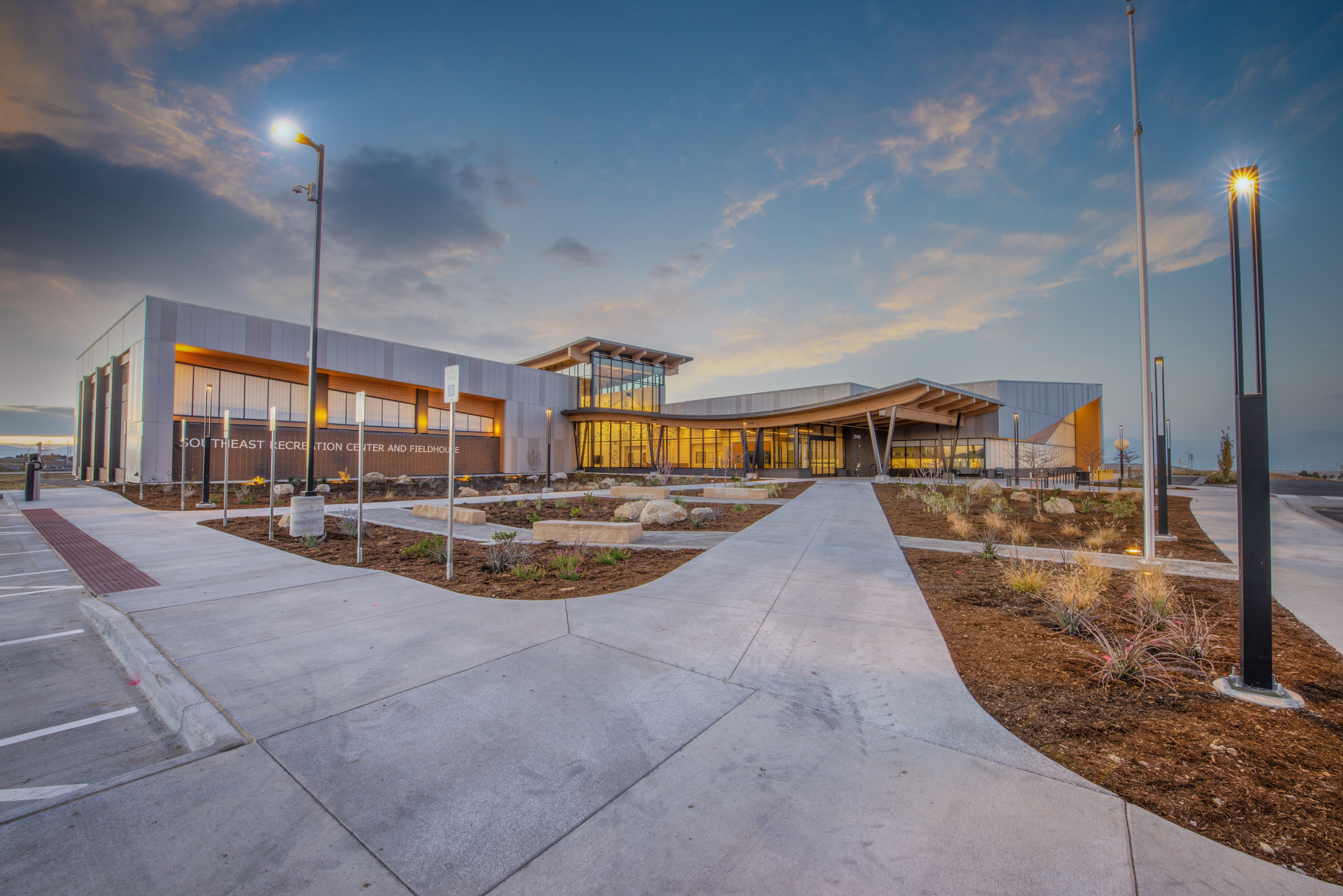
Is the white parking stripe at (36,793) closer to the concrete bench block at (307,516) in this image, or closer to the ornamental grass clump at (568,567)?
the ornamental grass clump at (568,567)

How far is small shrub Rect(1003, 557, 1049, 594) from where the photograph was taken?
6773 mm

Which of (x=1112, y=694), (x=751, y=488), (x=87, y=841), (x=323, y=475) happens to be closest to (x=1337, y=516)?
(x=751, y=488)

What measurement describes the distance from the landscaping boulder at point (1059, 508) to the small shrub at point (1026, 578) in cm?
988

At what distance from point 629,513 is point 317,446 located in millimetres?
30510

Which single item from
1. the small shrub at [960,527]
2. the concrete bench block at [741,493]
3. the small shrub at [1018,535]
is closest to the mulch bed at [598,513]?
the concrete bench block at [741,493]

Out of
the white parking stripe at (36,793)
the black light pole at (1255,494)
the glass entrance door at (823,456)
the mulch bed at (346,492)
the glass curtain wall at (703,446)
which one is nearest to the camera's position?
the white parking stripe at (36,793)

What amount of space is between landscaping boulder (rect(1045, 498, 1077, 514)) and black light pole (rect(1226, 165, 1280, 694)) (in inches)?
540

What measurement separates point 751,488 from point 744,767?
19.0 meters

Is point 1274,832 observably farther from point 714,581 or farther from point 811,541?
point 811,541

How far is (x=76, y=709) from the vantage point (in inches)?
154

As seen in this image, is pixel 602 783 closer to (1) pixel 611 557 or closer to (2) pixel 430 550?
(1) pixel 611 557

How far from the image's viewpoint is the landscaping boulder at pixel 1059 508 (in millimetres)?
15805

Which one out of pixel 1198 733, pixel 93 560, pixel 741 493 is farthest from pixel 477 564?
pixel 741 493

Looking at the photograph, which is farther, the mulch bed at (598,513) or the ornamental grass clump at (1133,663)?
the mulch bed at (598,513)
